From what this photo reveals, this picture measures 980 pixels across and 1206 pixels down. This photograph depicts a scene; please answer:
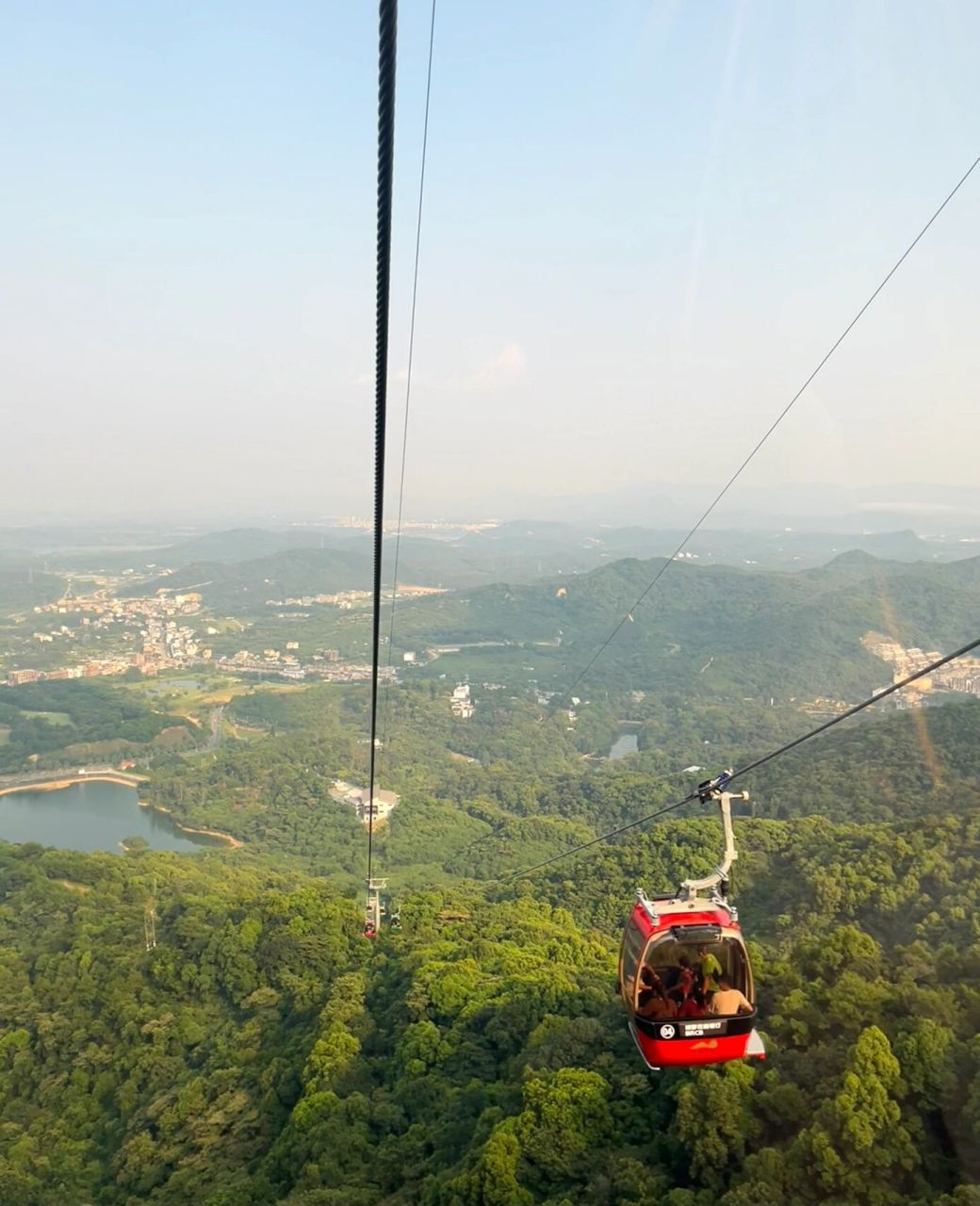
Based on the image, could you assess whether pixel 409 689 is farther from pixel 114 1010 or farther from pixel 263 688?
pixel 114 1010

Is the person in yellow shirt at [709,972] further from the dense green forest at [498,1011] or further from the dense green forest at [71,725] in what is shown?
the dense green forest at [71,725]

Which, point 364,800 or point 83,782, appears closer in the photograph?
point 364,800

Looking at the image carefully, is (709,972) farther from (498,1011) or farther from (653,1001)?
(498,1011)

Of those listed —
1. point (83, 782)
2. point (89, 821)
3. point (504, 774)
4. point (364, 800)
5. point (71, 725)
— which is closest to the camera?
point (89, 821)

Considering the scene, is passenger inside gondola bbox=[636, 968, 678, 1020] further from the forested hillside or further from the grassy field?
the grassy field

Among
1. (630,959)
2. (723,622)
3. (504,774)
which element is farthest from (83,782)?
(723,622)

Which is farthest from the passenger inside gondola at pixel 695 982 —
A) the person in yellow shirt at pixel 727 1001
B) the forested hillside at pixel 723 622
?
the forested hillside at pixel 723 622

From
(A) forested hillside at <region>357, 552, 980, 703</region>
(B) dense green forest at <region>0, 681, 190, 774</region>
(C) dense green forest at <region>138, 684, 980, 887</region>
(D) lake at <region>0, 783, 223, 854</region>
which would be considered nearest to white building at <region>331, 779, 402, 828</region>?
(C) dense green forest at <region>138, 684, 980, 887</region>

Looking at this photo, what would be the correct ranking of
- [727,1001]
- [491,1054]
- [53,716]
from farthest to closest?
[53,716]
[491,1054]
[727,1001]
